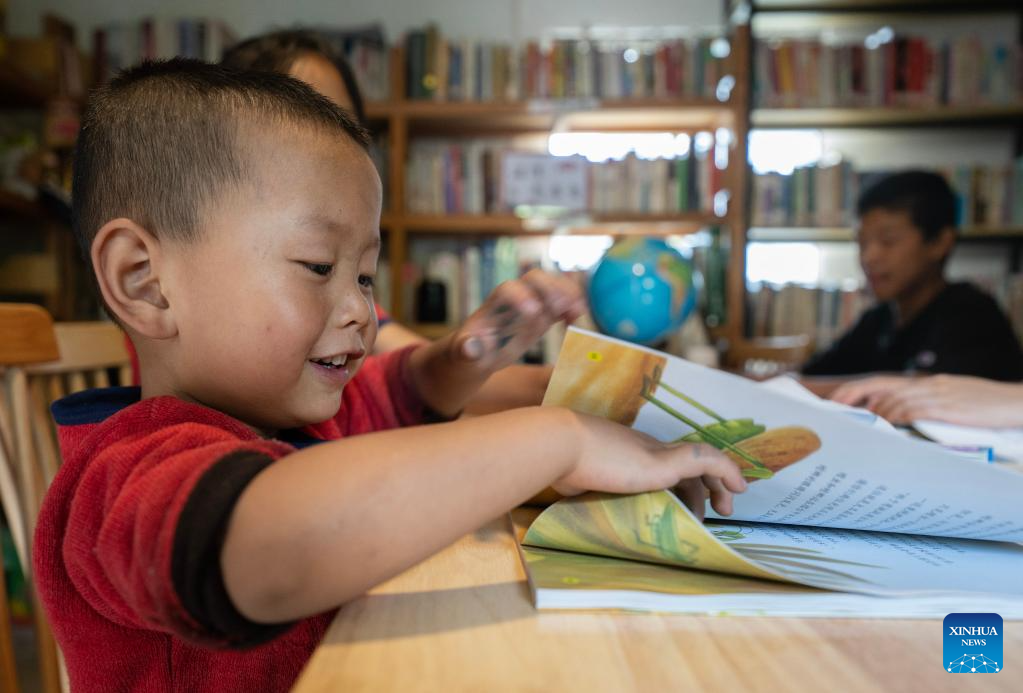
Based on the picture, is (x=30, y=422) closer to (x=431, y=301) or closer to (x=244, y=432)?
(x=244, y=432)

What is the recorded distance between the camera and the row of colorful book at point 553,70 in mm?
3082

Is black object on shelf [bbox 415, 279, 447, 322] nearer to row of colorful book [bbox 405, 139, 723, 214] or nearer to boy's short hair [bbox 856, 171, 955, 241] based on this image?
row of colorful book [bbox 405, 139, 723, 214]

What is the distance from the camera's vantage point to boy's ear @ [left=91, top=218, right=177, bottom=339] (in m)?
0.51

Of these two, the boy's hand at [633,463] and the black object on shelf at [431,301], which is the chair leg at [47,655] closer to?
the boy's hand at [633,463]

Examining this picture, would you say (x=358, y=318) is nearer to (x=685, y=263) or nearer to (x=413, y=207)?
(x=685, y=263)

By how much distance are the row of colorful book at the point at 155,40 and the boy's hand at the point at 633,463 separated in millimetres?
3189

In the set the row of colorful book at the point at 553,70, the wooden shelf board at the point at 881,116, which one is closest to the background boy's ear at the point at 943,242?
the wooden shelf board at the point at 881,116

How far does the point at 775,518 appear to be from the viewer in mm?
505

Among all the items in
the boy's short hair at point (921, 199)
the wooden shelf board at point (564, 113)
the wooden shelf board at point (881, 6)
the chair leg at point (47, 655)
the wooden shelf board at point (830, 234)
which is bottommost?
the chair leg at point (47, 655)

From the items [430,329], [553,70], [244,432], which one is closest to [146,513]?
[244,432]

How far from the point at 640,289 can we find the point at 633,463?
62.4 inches

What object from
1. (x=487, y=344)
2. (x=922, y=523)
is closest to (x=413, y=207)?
(x=487, y=344)

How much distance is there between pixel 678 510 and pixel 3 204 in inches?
126

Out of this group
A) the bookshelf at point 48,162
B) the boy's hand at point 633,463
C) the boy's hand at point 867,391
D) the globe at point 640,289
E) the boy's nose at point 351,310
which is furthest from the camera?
the bookshelf at point 48,162
